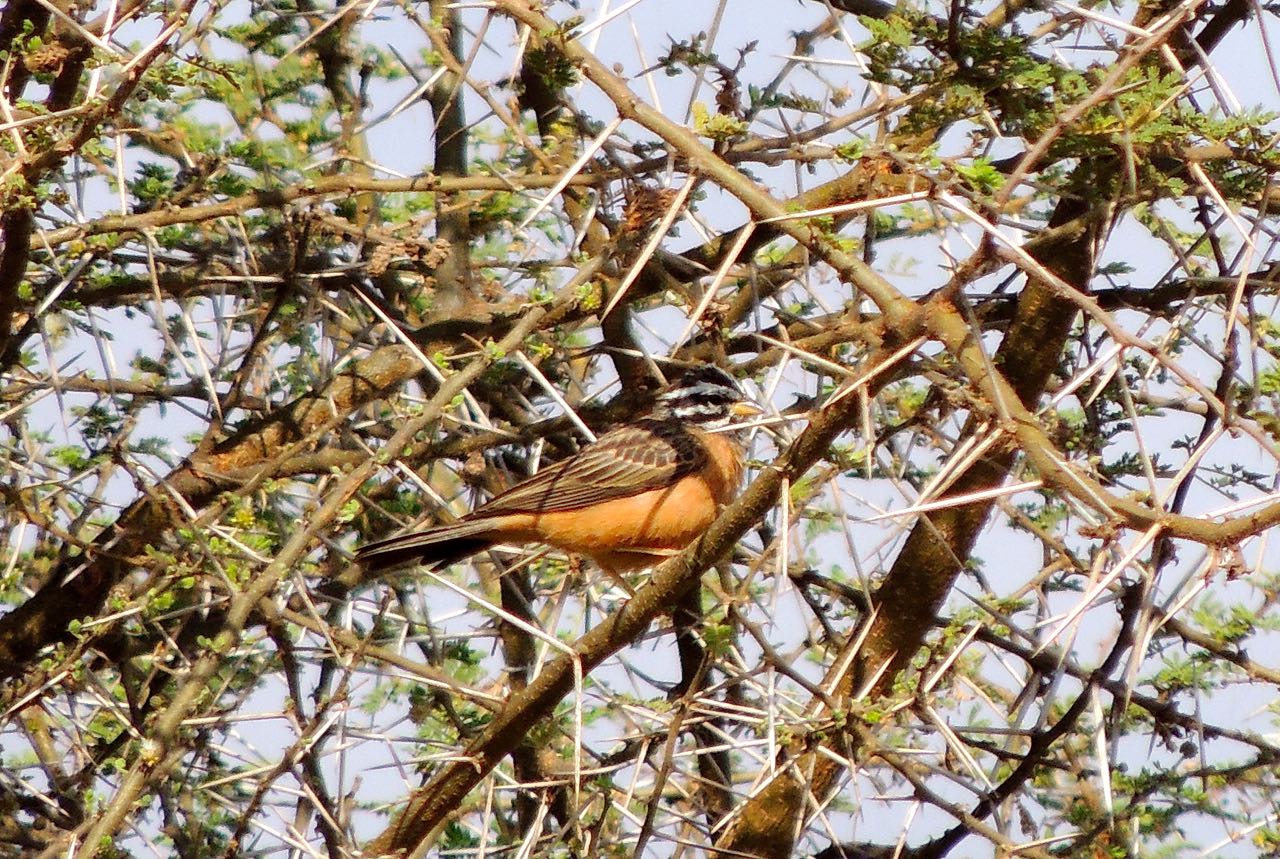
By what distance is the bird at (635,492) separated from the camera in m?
4.91

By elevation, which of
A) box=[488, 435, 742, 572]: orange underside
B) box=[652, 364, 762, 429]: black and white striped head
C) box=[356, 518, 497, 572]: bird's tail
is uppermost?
box=[652, 364, 762, 429]: black and white striped head

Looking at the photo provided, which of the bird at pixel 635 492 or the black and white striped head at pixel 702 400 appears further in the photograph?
the black and white striped head at pixel 702 400

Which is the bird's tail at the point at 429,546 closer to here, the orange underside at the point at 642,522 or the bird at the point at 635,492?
the bird at the point at 635,492

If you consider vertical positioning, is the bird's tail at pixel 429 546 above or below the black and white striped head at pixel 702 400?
below

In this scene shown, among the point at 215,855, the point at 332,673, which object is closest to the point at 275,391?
the point at 332,673

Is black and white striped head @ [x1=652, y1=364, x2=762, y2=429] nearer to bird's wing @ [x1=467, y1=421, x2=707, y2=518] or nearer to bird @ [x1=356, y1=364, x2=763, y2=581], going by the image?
bird @ [x1=356, y1=364, x2=763, y2=581]

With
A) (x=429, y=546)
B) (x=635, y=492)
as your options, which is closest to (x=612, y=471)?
(x=635, y=492)

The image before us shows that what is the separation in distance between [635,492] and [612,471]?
0.39 feet

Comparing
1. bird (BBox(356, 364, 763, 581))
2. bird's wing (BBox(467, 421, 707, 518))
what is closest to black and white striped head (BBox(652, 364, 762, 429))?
bird (BBox(356, 364, 763, 581))

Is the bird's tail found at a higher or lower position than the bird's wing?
lower

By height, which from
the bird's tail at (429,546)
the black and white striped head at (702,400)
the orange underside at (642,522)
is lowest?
the bird's tail at (429,546)

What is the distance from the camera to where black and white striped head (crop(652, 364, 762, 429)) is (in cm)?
514

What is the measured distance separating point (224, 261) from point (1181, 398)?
2904mm

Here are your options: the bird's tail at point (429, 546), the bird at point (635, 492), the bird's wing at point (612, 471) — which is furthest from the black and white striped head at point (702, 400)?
the bird's tail at point (429, 546)
